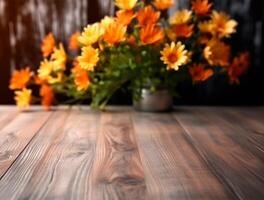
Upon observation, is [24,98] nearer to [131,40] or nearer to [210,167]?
[131,40]

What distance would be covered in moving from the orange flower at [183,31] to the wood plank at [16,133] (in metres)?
0.48

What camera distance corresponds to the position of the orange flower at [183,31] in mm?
1298

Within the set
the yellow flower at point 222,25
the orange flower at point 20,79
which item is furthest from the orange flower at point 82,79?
the yellow flower at point 222,25

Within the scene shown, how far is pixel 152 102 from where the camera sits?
4.36 ft

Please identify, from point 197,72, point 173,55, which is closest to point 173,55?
point 173,55

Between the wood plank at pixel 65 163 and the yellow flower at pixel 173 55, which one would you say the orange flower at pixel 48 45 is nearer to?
the wood plank at pixel 65 163

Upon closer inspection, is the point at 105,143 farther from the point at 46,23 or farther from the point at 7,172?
the point at 46,23

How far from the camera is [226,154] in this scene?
0.88 meters

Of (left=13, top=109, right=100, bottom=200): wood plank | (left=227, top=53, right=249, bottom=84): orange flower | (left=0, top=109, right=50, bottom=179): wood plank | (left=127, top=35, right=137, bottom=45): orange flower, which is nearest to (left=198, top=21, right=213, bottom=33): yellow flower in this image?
(left=227, top=53, right=249, bottom=84): orange flower

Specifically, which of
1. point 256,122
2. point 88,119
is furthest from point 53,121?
point 256,122

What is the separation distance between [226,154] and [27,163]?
0.41 metres

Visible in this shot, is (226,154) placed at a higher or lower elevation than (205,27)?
lower

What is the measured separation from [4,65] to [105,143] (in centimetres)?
69

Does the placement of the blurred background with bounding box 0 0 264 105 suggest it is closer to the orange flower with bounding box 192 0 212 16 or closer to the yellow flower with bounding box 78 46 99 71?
the orange flower with bounding box 192 0 212 16
